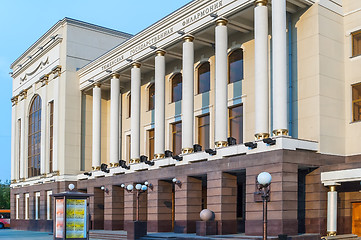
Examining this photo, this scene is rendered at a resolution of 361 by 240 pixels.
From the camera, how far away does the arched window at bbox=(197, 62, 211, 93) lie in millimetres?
35344

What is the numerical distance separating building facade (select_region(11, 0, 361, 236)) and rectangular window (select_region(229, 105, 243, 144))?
70 mm

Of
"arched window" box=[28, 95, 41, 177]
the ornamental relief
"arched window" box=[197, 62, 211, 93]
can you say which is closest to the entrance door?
"arched window" box=[197, 62, 211, 93]

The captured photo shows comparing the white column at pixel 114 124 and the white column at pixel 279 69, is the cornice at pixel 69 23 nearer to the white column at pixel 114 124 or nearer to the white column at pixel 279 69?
the white column at pixel 114 124

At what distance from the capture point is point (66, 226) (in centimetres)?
2159

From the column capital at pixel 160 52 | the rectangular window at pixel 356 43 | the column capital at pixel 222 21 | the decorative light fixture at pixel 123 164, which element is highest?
the column capital at pixel 222 21

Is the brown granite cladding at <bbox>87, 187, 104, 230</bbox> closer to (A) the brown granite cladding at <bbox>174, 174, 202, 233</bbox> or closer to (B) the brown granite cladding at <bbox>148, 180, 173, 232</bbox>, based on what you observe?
(B) the brown granite cladding at <bbox>148, 180, 173, 232</bbox>

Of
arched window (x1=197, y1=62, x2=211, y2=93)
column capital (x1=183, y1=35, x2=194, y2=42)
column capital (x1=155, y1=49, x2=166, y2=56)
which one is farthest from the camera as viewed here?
column capital (x1=155, y1=49, x2=166, y2=56)

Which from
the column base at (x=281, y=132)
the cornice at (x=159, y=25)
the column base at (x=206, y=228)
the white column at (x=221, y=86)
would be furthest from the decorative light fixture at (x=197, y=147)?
the cornice at (x=159, y=25)

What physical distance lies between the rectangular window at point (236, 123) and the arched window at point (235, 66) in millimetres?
1887

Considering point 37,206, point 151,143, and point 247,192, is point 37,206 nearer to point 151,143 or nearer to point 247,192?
point 151,143

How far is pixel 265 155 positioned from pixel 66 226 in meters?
10.1

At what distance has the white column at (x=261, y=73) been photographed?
2644 cm

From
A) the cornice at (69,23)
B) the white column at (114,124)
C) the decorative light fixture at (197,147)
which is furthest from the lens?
the cornice at (69,23)

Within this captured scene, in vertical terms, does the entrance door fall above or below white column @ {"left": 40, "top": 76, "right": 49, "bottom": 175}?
below
